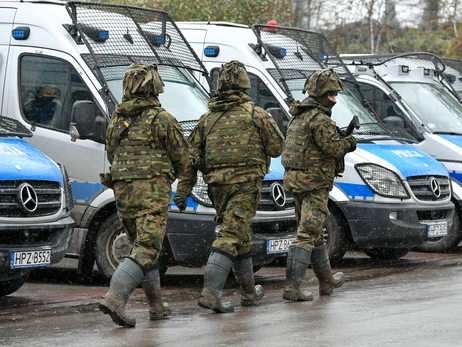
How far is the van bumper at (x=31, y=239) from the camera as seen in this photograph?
9.11 metres

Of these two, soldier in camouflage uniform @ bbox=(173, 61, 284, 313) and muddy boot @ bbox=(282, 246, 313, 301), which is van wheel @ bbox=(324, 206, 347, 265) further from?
soldier in camouflage uniform @ bbox=(173, 61, 284, 313)

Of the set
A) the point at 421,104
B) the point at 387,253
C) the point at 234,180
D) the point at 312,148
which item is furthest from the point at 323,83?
the point at 421,104

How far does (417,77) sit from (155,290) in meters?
7.65

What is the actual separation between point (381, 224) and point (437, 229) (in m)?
0.82

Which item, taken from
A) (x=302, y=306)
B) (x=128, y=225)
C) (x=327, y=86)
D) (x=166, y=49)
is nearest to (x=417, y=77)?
(x=166, y=49)

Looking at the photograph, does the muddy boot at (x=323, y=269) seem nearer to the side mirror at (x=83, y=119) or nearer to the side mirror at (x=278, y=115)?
the side mirror at (x=278, y=115)

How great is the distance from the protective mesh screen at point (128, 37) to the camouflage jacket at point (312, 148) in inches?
82.6

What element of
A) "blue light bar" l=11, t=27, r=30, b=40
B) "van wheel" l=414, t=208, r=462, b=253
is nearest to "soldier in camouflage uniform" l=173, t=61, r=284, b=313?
"blue light bar" l=11, t=27, r=30, b=40

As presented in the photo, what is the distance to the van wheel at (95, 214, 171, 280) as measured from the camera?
10.8 metres

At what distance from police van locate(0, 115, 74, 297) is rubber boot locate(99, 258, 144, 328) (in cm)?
125

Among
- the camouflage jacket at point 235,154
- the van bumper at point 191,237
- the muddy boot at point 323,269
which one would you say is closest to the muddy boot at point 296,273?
the muddy boot at point 323,269

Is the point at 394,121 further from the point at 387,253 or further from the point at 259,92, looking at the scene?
the point at 259,92

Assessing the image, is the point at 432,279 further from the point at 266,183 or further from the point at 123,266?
the point at 123,266

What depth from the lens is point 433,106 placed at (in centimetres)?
1488
